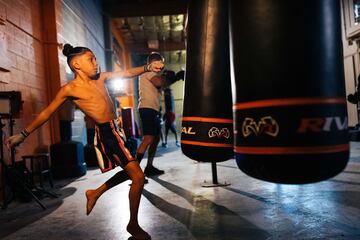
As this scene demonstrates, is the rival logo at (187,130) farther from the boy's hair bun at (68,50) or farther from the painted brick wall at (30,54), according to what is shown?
the painted brick wall at (30,54)

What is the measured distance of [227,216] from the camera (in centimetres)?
247

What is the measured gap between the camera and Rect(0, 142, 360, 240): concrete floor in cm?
213

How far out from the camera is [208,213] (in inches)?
101

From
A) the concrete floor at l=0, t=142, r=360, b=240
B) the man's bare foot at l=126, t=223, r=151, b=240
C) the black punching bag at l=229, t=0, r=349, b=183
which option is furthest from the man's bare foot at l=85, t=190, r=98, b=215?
the black punching bag at l=229, t=0, r=349, b=183

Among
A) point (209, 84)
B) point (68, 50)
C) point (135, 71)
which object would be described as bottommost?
point (209, 84)

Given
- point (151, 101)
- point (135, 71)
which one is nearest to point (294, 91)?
point (135, 71)

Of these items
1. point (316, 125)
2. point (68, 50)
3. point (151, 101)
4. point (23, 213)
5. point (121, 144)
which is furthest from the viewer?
point (151, 101)

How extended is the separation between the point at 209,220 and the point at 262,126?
1497mm

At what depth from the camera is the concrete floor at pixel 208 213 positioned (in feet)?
6.98

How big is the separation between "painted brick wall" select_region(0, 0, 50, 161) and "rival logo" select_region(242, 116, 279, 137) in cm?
339

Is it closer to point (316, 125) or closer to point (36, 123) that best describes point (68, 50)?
point (36, 123)

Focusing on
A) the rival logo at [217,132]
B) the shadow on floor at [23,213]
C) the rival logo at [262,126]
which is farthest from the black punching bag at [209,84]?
the shadow on floor at [23,213]

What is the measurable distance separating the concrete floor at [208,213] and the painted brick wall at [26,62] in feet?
4.77

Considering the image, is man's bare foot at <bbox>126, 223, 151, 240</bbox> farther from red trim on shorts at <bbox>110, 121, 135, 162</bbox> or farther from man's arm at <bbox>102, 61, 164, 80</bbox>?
man's arm at <bbox>102, 61, 164, 80</bbox>
